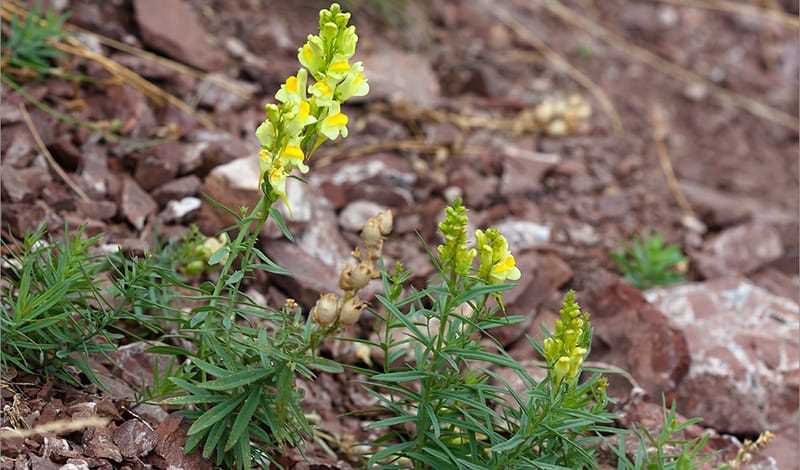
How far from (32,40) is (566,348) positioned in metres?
2.48

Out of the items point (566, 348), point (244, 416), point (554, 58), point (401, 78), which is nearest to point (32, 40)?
point (401, 78)

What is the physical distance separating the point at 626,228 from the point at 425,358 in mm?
2469

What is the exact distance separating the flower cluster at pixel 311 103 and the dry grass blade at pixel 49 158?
138 centimetres

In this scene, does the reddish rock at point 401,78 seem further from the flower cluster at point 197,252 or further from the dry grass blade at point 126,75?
the flower cluster at point 197,252

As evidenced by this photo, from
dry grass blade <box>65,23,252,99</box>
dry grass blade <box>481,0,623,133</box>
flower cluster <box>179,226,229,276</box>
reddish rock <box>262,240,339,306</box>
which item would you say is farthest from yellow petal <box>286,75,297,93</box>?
dry grass blade <box>481,0,623,133</box>

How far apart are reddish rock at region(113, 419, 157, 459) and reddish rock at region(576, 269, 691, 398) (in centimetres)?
166

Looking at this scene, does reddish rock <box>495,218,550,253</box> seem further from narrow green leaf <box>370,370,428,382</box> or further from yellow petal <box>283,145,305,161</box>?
yellow petal <box>283,145,305,161</box>

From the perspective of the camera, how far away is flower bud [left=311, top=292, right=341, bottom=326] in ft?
6.87

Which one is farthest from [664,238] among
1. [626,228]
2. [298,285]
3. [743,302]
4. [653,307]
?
[298,285]

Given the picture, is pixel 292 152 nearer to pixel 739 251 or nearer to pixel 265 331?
pixel 265 331

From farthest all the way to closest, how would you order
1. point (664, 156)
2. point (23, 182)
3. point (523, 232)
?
point (664, 156) < point (523, 232) < point (23, 182)

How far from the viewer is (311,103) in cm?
212

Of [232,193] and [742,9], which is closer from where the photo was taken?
[232,193]

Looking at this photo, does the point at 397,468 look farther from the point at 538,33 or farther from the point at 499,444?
the point at 538,33
